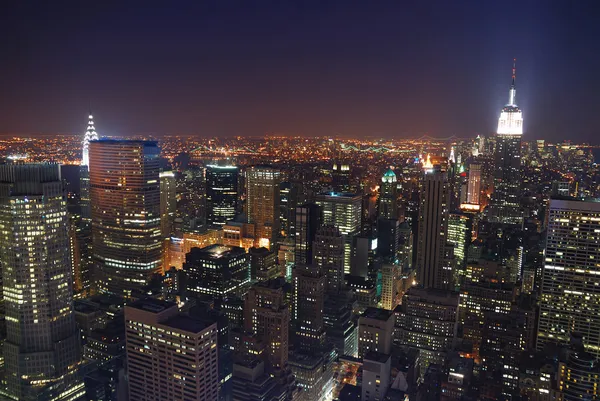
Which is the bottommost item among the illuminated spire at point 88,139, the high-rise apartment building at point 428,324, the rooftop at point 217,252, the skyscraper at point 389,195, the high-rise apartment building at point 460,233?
the high-rise apartment building at point 428,324

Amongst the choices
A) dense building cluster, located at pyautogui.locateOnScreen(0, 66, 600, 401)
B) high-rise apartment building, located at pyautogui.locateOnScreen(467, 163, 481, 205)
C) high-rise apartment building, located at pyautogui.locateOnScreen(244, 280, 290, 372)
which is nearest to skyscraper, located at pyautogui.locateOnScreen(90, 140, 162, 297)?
dense building cluster, located at pyautogui.locateOnScreen(0, 66, 600, 401)

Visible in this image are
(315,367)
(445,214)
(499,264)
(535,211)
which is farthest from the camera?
(535,211)

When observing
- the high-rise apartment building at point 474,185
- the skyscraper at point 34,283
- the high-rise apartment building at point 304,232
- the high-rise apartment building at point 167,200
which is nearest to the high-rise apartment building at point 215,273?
the high-rise apartment building at point 304,232

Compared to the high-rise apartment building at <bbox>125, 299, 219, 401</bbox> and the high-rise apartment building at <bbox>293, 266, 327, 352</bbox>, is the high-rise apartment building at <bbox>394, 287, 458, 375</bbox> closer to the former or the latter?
the high-rise apartment building at <bbox>293, 266, 327, 352</bbox>

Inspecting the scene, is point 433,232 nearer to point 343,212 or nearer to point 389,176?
point 343,212

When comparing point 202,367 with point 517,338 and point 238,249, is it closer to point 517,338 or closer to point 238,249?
point 517,338

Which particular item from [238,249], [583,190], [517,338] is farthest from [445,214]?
[238,249]

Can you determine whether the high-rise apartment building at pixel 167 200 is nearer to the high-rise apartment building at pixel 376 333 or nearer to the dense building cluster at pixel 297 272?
the dense building cluster at pixel 297 272
